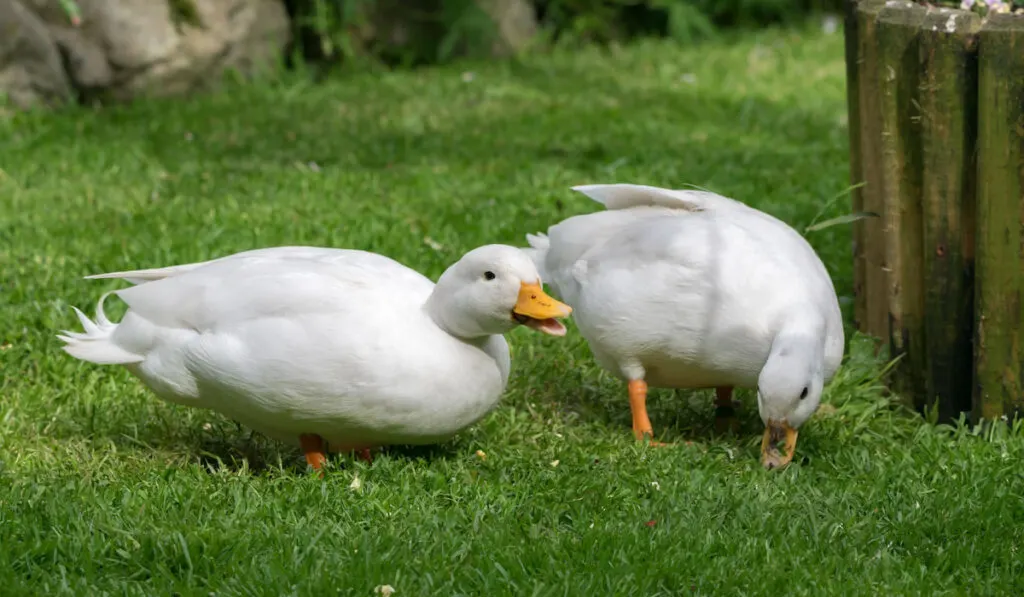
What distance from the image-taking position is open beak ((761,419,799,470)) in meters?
3.99

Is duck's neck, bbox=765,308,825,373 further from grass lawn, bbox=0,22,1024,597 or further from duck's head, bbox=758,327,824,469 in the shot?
grass lawn, bbox=0,22,1024,597

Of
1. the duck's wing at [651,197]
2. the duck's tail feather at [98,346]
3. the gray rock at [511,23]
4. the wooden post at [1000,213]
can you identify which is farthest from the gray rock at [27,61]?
the wooden post at [1000,213]

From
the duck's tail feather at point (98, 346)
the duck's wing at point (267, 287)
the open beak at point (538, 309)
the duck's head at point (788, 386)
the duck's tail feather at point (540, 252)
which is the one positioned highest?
the duck's wing at point (267, 287)

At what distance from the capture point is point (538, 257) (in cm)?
486

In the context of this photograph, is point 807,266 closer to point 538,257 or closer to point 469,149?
point 538,257

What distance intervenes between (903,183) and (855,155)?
56 cm

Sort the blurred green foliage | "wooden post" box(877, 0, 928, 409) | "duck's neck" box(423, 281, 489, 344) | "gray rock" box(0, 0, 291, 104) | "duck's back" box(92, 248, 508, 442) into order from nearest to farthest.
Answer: "duck's back" box(92, 248, 508, 442)
"duck's neck" box(423, 281, 489, 344)
"wooden post" box(877, 0, 928, 409)
"gray rock" box(0, 0, 291, 104)
the blurred green foliage

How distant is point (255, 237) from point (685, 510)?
2.98 meters

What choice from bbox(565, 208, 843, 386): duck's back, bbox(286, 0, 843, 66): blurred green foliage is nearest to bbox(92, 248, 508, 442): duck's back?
bbox(565, 208, 843, 386): duck's back

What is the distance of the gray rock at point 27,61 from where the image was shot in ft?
26.6

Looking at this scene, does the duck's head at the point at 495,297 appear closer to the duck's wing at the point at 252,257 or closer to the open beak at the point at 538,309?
the open beak at the point at 538,309

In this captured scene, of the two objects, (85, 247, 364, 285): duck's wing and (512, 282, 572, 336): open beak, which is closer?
(512, 282, 572, 336): open beak

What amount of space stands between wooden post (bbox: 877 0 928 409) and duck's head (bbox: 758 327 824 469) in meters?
0.83

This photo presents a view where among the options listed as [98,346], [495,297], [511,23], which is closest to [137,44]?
[511,23]
